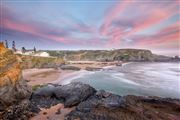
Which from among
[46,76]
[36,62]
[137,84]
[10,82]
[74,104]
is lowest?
[137,84]

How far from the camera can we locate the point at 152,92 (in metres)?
25.6

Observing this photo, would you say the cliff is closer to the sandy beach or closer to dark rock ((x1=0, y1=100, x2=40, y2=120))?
the sandy beach

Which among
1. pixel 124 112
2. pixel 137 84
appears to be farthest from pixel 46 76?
pixel 124 112

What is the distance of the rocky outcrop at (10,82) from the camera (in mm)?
13934

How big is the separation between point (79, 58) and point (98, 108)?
5397 inches

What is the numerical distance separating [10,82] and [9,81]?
18 centimetres

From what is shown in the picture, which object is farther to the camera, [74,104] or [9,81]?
[74,104]

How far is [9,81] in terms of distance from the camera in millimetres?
14680

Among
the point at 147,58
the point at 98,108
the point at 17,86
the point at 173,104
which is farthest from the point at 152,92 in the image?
the point at 147,58

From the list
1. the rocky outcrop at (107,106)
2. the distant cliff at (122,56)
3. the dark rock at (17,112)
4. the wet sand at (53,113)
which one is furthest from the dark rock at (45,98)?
the distant cliff at (122,56)

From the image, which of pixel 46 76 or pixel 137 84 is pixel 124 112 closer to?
pixel 137 84

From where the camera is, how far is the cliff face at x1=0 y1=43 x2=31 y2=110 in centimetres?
1397

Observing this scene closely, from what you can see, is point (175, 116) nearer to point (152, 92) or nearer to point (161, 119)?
point (161, 119)

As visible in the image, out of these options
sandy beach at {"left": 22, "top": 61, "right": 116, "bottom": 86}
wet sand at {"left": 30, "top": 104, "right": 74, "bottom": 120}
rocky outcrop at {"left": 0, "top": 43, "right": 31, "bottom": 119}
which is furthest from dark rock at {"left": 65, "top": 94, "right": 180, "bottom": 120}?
sandy beach at {"left": 22, "top": 61, "right": 116, "bottom": 86}
